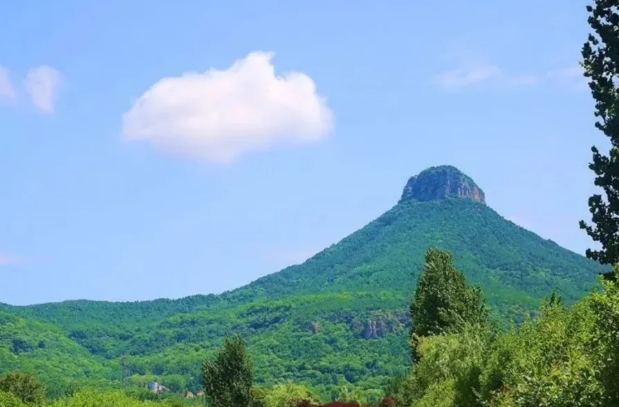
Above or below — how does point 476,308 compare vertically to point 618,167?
below

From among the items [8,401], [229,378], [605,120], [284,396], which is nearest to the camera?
[605,120]

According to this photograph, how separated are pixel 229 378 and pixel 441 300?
22.8 metres

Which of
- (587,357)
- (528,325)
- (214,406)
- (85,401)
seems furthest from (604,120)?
(214,406)

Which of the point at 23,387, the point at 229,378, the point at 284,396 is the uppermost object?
the point at 23,387

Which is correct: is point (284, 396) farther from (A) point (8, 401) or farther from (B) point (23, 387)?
(A) point (8, 401)

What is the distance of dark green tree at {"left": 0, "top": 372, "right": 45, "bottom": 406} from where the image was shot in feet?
325

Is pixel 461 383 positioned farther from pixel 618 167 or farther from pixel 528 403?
pixel 528 403

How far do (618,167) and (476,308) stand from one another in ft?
98.0

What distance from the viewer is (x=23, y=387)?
330 feet

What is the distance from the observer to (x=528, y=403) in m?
17.5

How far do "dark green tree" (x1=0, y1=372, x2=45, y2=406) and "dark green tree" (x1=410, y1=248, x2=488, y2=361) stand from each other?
61.8 meters

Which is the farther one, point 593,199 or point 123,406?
point 123,406

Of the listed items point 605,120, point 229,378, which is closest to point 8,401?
point 229,378

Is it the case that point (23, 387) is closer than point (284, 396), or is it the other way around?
point (284, 396)
